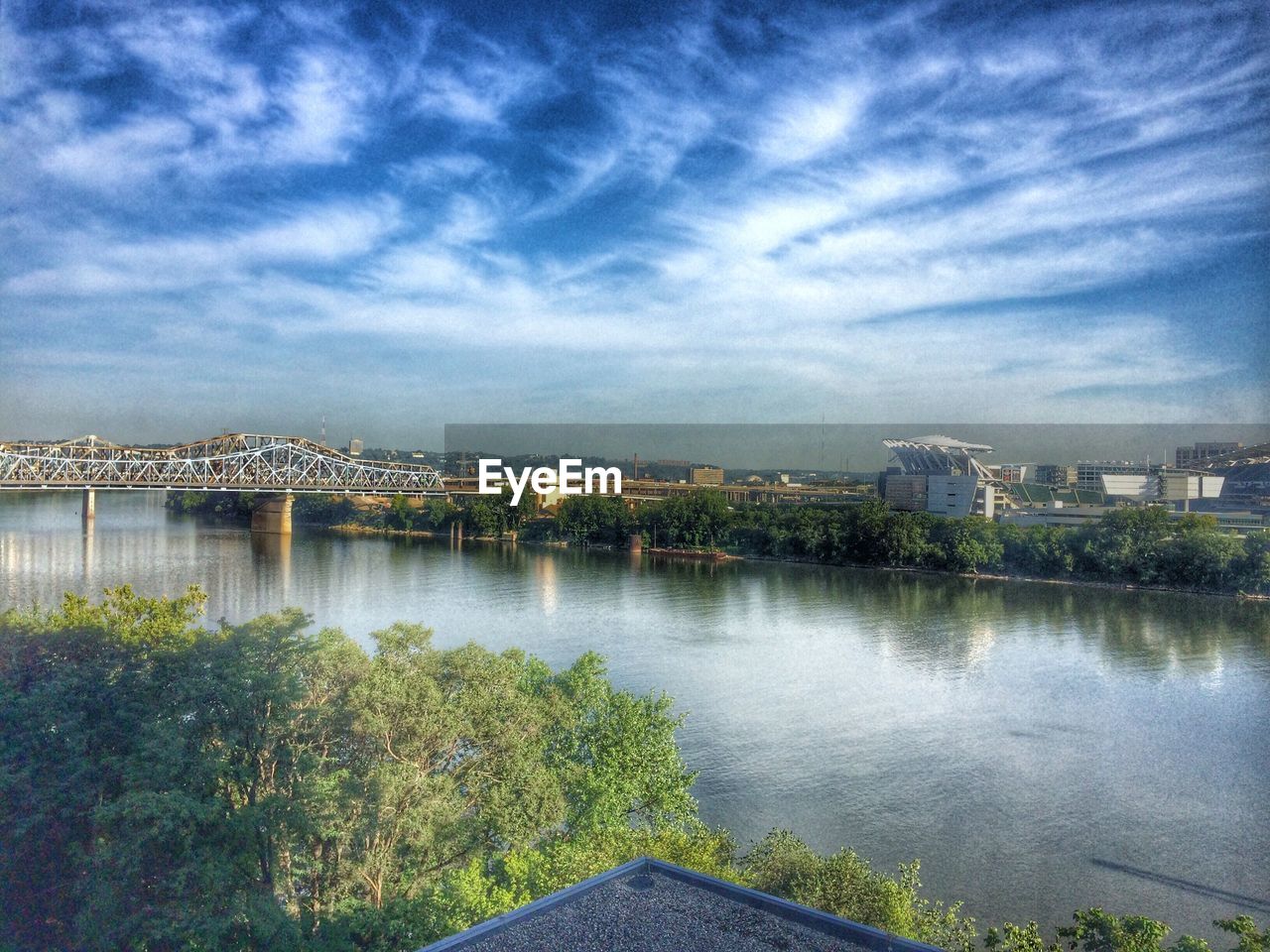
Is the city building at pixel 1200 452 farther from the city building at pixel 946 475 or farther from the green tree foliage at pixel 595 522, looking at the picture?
the green tree foliage at pixel 595 522

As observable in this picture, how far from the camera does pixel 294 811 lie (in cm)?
230

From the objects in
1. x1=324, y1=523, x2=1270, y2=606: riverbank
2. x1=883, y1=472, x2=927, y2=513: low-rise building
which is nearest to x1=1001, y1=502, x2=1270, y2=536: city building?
x1=324, y1=523, x2=1270, y2=606: riverbank

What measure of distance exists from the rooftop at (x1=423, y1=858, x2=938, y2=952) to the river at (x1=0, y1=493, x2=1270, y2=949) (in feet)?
5.42

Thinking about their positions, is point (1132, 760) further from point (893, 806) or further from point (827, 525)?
point (827, 525)

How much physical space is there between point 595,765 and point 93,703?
1.52 metres

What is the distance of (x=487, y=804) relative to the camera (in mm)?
2615

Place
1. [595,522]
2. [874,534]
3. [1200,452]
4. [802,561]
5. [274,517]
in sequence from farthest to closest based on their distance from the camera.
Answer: [595,522] < [274,517] < [802,561] < [874,534] < [1200,452]

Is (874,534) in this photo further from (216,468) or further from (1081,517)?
(216,468)

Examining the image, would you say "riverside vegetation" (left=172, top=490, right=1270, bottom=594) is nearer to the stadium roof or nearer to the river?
the river

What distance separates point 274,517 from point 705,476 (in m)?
8.68

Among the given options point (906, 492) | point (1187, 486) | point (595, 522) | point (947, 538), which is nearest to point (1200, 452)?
point (1187, 486)

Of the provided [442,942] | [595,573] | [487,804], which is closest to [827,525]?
[595,573]

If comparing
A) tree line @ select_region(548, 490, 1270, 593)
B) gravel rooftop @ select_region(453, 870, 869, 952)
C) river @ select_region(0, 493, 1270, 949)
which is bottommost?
river @ select_region(0, 493, 1270, 949)

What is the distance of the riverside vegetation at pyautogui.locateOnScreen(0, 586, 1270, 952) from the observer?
2.14m
